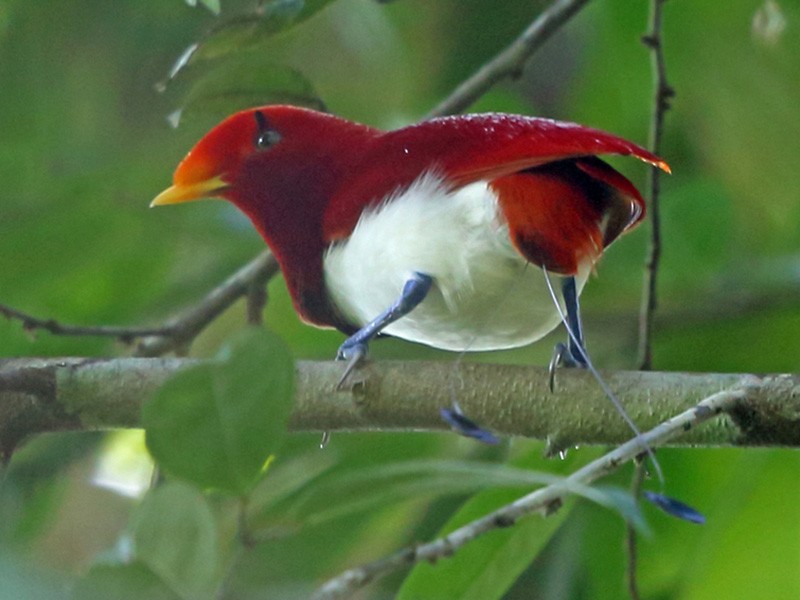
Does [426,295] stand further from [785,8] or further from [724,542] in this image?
[785,8]

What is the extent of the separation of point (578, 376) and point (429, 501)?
69 centimetres

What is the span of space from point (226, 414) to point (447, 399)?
0.28m

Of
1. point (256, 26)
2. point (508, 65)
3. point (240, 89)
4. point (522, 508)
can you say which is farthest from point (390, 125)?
point (522, 508)

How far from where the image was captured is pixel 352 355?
1004mm

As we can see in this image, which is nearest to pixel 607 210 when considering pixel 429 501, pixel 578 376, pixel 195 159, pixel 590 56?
pixel 578 376

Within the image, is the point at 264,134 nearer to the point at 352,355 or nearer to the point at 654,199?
the point at 352,355

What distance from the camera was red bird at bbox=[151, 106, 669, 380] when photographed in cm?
101

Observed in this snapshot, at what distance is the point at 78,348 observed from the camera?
1497 mm

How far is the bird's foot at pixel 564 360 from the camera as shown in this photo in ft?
3.26

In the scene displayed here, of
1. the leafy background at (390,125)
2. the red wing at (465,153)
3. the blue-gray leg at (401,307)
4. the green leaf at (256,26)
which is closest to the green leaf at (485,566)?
the leafy background at (390,125)

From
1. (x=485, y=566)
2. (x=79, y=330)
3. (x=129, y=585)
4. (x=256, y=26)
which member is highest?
(x=256, y=26)

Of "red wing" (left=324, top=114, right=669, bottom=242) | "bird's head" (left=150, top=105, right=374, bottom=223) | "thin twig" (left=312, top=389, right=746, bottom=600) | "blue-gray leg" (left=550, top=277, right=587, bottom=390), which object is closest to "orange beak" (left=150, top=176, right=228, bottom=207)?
"bird's head" (left=150, top=105, right=374, bottom=223)

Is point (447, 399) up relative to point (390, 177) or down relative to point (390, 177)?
down

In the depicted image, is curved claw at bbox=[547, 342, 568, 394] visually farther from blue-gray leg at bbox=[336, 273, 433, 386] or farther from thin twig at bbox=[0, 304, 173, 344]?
thin twig at bbox=[0, 304, 173, 344]
